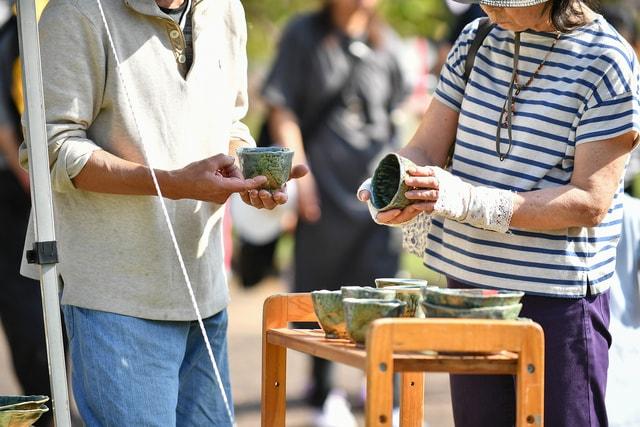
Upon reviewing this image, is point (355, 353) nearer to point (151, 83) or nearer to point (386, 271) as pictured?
point (151, 83)

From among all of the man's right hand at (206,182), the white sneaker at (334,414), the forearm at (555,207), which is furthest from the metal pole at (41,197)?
the white sneaker at (334,414)

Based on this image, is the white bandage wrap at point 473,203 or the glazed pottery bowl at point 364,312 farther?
the white bandage wrap at point 473,203

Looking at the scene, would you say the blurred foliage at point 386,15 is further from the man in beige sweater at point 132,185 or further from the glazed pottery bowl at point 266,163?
the glazed pottery bowl at point 266,163

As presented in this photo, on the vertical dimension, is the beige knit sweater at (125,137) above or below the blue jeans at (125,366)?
above

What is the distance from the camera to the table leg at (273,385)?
3.00 meters

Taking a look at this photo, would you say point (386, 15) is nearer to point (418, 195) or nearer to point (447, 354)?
point (418, 195)

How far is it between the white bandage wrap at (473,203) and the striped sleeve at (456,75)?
1.46 feet

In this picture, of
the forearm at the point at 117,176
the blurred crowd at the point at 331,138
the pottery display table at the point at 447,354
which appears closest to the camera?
the pottery display table at the point at 447,354

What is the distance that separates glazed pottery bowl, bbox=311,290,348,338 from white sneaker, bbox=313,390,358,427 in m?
3.19

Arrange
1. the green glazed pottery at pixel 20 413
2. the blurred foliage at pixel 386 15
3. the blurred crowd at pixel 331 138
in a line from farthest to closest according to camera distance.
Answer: the blurred foliage at pixel 386 15, the blurred crowd at pixel 331 138, the green glazed pottery at pixel 20 413

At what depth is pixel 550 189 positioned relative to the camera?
3.02 metres

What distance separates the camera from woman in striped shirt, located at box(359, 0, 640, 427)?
3.01 m

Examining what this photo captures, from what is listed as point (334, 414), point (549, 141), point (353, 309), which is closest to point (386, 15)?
point (334, 414)

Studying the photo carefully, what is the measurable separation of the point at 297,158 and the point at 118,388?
295 centimetres
